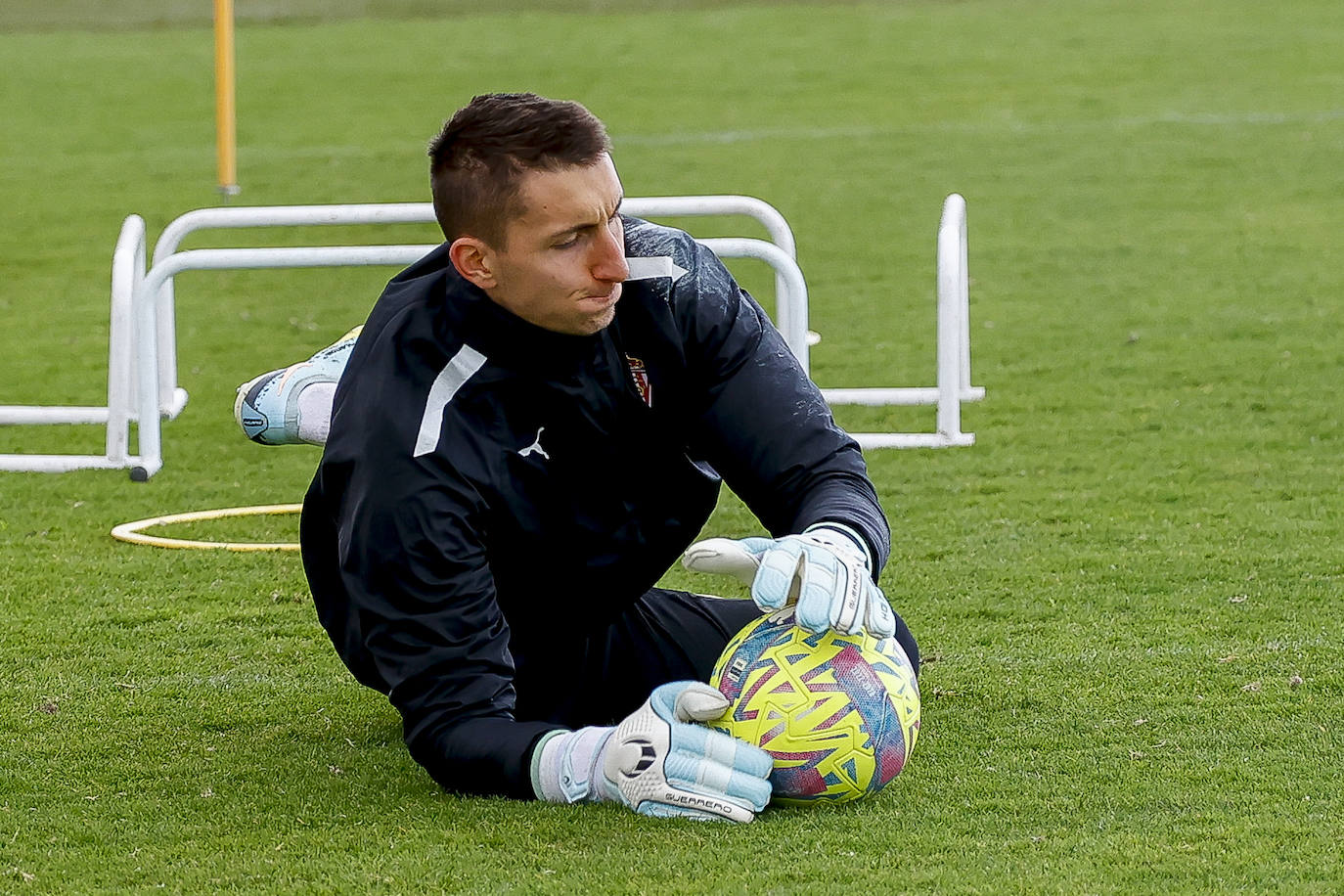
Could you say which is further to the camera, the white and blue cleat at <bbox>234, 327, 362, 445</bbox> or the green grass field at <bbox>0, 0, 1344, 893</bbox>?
the white and blue cleat at <bbox>234, 327, 362, 445</bbox>

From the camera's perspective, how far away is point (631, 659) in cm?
366

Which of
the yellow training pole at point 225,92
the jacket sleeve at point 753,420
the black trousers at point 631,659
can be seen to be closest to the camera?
the jacket sleeve at point 753,420

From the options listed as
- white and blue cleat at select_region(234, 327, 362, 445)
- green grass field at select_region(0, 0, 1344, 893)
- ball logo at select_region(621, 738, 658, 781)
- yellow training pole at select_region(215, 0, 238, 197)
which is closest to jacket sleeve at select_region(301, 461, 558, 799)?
green grass field at select_region(0, 0, 1344, 893)

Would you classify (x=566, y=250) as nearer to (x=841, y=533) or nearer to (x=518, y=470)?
(x=518, y=470)

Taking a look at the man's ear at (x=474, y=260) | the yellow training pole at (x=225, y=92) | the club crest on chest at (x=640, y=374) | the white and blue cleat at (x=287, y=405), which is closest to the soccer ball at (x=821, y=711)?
the club crest on chest at (x=640, y=374)

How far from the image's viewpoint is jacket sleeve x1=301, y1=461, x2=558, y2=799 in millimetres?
3105

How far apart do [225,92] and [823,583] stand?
32.4ft

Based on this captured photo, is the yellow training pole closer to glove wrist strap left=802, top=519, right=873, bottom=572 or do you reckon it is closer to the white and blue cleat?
the white and blue cleat

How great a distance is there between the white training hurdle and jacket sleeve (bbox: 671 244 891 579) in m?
2.39

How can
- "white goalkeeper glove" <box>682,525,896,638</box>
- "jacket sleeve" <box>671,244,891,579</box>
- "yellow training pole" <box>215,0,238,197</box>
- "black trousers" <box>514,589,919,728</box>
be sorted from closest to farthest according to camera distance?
"white goalkeeper glove" <box>682,525,896,638</box>
"jacket sleeve" <box>671,244,891,579</box>
"black trousers" <box>514,589,919,728</box>
"yellow training pole" <box>215,0,238,197</box>

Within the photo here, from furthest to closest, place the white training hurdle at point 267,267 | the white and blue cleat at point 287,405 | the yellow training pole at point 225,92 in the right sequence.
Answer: the yellow training pole at point 225,92 < the white training hurdle at point 267,267 < the white and blue cleat at point 287,405

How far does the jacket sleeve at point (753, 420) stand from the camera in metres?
3.29

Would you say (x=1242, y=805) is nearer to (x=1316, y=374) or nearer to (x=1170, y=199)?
(x=1316, y=374)

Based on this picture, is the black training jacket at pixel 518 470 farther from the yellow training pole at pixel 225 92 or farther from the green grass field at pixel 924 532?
the yellow training pole at pixel 225 92
